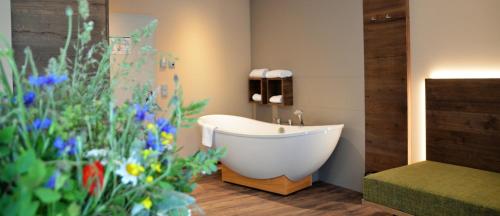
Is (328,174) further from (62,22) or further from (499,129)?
(62,22)

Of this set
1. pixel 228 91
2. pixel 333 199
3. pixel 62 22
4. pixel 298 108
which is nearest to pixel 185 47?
pixel 228 91

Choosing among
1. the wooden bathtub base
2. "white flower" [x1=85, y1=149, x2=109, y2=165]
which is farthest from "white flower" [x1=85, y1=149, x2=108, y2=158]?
the wooden bathtub base

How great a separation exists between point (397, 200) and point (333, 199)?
1.20m

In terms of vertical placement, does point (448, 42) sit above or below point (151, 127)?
above

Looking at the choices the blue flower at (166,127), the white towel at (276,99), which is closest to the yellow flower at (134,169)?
the blue flower at (166,127)

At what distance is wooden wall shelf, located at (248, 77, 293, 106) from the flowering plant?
4.46m

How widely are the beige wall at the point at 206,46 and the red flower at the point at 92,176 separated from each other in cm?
454

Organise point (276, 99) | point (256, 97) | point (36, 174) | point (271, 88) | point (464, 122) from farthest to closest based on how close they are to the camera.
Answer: point (256, 97)
point (271, 88)
point (276, 99)
point (464, 122)
point (36, 174)

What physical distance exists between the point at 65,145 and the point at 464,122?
11.0 feet

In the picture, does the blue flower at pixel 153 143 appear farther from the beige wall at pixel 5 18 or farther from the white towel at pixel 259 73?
the white towel at pixel 259 73

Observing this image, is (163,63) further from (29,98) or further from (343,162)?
(29,98)

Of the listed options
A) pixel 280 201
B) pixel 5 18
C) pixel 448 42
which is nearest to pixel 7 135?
pixel 5 18

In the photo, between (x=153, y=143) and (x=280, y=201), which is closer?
(x=153, y=143)

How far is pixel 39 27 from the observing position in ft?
4.73
